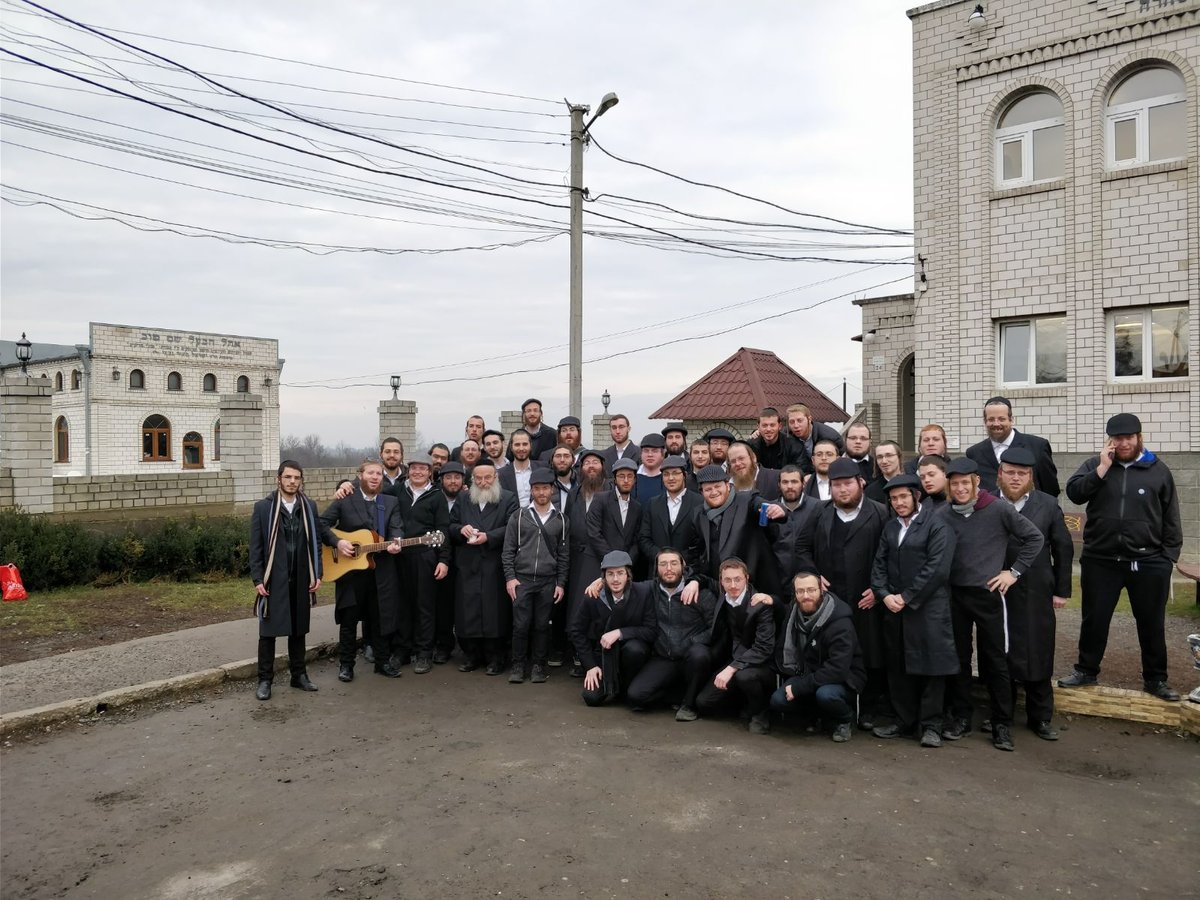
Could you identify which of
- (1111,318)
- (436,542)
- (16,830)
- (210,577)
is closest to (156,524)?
(210,577)

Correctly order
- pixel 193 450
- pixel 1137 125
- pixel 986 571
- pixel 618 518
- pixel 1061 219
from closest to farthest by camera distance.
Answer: pixel 986 571 < pixel 618 518 < pixel 1137 125 < pixel 1061 219 < pixel 193 450

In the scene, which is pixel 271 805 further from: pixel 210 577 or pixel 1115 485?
pixel 210 577

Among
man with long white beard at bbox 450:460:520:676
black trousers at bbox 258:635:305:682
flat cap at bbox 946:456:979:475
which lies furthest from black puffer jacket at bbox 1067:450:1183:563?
black trousers at bbox 258:635:305:682

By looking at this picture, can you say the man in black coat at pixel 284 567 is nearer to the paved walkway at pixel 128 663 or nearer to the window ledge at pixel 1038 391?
the paved walkway at pixel 128 663

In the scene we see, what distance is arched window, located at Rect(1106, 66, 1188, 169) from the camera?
1268 centimetres

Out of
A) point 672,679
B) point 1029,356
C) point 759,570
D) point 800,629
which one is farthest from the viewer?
point 1029,356

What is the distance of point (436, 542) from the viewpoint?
7973 millimetres

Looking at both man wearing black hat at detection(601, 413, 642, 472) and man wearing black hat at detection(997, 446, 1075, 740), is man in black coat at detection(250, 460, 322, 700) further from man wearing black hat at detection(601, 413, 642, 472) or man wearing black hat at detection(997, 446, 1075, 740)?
man wearing black hat at detection(997, 446, 1075, 740)

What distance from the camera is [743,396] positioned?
17734 millimetres

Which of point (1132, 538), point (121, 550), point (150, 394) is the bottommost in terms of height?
point (121, 550)

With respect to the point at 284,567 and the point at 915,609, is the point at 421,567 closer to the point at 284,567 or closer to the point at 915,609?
the point at 284,567

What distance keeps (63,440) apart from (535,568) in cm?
4027

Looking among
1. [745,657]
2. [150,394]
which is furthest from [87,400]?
[745,657]

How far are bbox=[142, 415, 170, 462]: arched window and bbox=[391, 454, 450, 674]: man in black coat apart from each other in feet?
118
